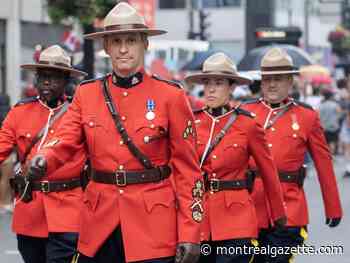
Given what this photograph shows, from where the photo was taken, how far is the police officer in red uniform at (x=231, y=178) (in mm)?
8539

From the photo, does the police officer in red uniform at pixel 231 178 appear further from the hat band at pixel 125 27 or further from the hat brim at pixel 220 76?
the hat band at pixel 125 27

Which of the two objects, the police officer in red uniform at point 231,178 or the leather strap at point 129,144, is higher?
the leather strap at point 129,144

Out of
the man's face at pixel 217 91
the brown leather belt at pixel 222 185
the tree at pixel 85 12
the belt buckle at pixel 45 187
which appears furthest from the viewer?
the tree at pixel 85 12

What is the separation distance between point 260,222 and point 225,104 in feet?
3.60

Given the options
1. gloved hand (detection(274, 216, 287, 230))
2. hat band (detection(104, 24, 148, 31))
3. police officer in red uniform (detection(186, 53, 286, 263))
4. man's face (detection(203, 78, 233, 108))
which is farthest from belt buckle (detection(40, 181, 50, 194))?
hat band (detection(104, 24, 148, 31))

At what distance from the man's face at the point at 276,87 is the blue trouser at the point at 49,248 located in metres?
2.30

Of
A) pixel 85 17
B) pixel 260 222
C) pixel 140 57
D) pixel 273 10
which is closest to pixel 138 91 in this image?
pixel 140 57

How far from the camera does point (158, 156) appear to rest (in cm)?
655

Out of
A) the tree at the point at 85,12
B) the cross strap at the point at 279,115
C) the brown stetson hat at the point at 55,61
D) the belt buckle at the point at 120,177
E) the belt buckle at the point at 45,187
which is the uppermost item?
the tree at the point at 85,12

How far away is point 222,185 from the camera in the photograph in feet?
28.3

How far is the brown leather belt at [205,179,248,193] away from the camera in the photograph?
8.62 metres

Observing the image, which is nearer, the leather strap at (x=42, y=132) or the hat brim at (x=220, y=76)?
the leather strap at (x=42, y=132)

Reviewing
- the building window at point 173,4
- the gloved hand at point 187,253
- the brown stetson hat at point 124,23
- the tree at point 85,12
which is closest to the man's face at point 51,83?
→ the brown stetson hat at point 124,23

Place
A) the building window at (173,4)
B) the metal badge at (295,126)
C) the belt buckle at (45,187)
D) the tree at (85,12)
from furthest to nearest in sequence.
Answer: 1. the building window at (173,4)
2. the tree at (85,12)
3. the metal badge at (295,126)
4. the belt buckle at (45,187)
